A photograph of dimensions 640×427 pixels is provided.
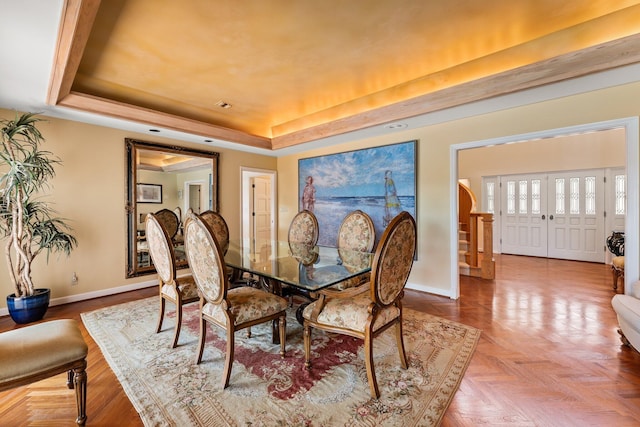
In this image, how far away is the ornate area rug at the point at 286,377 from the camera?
150cm

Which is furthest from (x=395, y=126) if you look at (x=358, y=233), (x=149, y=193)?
(x=149, y=193)

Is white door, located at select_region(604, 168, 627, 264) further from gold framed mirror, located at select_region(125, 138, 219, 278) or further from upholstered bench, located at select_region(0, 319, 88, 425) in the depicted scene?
upholstered bench, located at select_region(0, 319, 88, 425)

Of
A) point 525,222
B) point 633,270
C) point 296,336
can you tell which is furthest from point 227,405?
point 525,222

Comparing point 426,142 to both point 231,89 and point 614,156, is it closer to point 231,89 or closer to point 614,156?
point 231,89

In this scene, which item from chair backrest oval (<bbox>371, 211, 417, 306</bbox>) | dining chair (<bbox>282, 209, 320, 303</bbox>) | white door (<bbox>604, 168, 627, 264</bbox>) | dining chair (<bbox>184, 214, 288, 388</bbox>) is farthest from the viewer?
white door (<bbox>604, 168, 627, 264</bbox>)

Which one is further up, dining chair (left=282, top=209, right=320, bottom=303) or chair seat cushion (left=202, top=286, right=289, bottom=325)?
dining chair (left=282, top=209, right=320, bottom=303)

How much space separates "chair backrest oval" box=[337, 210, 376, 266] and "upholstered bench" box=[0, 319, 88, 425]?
211cm

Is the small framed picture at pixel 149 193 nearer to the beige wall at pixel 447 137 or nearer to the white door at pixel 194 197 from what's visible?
the white door at pixel 194 197

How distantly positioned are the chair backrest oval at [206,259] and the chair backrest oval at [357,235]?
1425 mm

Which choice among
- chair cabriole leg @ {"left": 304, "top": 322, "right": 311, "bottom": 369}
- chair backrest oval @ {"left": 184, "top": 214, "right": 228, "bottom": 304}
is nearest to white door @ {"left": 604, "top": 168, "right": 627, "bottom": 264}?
chair cabriole leg @ {"left": 304, "top": 322, "right": 311, "bottom": 369}

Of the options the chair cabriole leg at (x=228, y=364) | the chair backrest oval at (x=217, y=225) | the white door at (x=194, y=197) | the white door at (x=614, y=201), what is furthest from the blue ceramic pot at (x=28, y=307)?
the white door at (x=614, y=201)

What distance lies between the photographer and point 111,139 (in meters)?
3.63

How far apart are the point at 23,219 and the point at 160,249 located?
1.80 m

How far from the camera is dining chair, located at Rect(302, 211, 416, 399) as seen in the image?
63.8 inches
